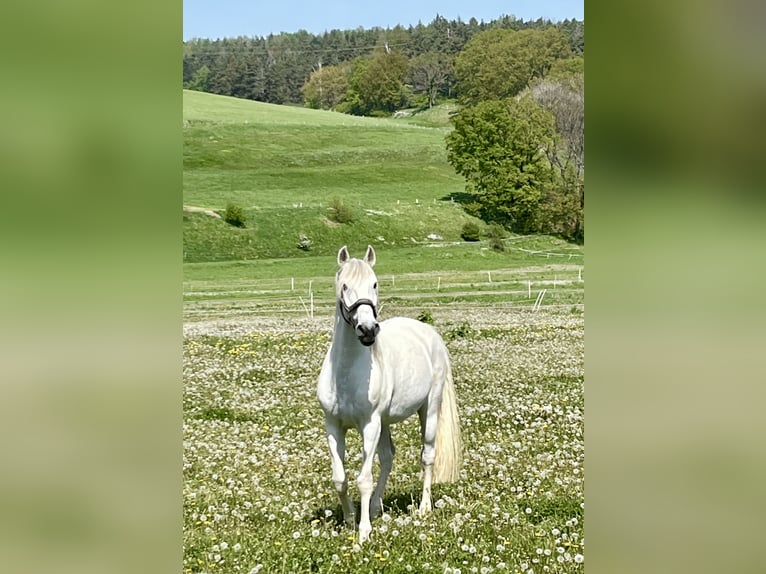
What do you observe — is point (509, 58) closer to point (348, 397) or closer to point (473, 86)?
point (473, 86)

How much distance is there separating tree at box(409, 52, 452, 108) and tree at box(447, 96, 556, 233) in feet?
22.7

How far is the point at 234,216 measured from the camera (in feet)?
147

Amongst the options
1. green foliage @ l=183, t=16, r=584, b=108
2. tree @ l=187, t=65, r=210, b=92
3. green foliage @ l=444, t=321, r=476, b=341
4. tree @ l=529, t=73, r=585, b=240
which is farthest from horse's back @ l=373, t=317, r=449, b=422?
tree @ l=187, t=65, r=210, b=92

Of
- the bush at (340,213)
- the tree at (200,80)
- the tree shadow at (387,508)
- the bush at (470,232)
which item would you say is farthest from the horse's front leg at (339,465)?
the tree at (200,80)

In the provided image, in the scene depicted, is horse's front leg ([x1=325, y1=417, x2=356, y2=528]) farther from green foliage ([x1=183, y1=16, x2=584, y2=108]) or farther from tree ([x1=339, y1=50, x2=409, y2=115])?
tree ([x1=339, y1=50, x2=409, y2=115])

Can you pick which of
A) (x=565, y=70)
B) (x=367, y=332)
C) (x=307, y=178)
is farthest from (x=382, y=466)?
(x=307, y=178)

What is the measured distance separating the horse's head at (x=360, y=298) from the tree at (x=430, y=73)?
5612cm

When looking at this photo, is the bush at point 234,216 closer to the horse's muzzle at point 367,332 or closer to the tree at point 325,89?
the tree at point 325,89

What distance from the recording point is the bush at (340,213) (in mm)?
46562

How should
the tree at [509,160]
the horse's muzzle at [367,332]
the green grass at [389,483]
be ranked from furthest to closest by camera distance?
the tree at [509,160] → the green grass at [389,483] → the horse's muzzle at [367,332]

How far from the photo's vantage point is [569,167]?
150 feet
